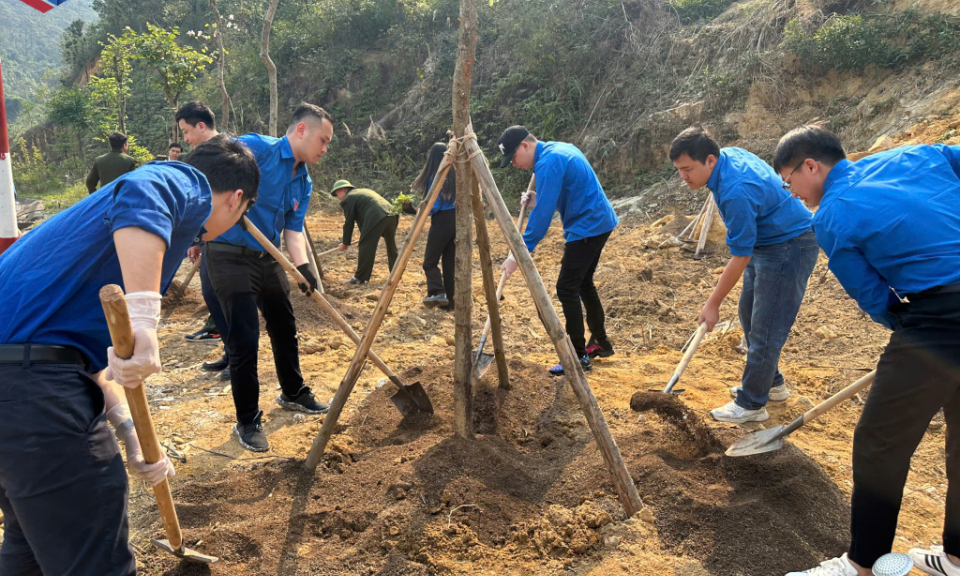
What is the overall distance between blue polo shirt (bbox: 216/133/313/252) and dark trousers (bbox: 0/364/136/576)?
6.03 ft

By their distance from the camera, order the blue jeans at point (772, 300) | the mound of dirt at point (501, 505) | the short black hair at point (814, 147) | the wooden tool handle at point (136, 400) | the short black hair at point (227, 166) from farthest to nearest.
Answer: the blue jeans at point (772, 300), the mound of dirt at point (501, 505), the short black hair at point (814, 147), the short black hair at point (227, 166), the wooden tool handle at point (136, 400)

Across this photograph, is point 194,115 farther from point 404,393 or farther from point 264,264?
point 404,393

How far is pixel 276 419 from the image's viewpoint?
396 cm

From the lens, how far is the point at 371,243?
7355mm

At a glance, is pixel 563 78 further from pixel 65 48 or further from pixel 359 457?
pixel 65 48

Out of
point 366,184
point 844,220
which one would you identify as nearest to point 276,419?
point 844,220

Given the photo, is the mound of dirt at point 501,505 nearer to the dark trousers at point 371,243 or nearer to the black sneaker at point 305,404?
the black sneaker at point 305,404

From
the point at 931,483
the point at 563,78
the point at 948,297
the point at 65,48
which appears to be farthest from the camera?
the point at 65,48

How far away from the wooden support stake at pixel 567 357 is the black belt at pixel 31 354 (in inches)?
71.5

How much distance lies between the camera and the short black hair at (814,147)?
2.43m

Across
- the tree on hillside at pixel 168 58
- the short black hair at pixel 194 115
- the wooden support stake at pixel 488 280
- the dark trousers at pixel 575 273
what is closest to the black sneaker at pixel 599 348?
the dark trousers at pixel 575 273

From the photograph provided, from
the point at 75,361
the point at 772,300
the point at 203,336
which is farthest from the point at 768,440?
the point at 203,336

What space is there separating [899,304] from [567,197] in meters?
2.48

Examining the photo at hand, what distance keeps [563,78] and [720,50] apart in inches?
133
